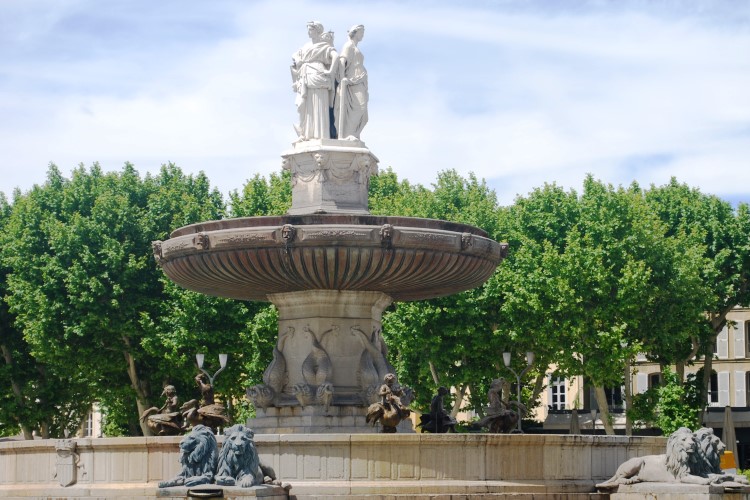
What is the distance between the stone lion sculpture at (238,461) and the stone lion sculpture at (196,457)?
0.14 metres

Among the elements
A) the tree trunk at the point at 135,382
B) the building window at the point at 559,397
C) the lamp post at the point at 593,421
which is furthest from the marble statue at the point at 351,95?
the building window at the point at 559,397

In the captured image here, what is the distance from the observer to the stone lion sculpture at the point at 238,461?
15.1m

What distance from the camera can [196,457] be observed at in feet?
50.4

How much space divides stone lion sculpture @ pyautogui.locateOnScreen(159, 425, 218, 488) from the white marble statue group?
683 cm

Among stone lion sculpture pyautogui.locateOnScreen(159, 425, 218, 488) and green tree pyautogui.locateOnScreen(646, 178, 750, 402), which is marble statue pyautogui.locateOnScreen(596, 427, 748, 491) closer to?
stone lion sculpture pyautogui.locateOnScreen(159, 425, 218, 488)

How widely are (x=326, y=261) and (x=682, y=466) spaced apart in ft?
17.8

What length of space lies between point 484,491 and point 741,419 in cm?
4572

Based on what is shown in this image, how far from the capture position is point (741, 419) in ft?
195

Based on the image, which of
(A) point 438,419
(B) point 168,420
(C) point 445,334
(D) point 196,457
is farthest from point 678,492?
(C) point 445,334

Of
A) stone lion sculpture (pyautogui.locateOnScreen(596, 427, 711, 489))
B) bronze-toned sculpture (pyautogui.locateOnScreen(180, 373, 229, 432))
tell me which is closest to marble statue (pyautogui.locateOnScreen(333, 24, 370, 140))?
bronze-toned sculpture (pyautogui.locateOnScreen(180, 373, 229, 432))

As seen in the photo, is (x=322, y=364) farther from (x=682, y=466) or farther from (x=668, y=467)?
(x=682, y=466)

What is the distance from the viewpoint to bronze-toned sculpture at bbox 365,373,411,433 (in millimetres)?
17828

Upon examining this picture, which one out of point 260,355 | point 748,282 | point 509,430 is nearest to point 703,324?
point 748,282

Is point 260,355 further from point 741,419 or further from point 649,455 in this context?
point 741,419
